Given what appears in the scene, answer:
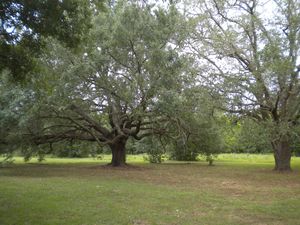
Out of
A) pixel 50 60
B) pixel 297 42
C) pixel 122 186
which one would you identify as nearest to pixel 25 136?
pixel 50 60

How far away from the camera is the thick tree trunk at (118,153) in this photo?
27.4 m

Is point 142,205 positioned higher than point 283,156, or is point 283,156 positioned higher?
point 283,156

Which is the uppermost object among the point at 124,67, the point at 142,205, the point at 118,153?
the point at 124,67

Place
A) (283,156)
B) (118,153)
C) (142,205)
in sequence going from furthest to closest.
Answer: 1. (118,153)
2. (283,156)
3. (142,205)

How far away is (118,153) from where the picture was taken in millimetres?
27625

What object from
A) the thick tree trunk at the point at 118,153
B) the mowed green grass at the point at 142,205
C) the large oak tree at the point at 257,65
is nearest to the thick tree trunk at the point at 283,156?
the large oak tree at the point at 257,65

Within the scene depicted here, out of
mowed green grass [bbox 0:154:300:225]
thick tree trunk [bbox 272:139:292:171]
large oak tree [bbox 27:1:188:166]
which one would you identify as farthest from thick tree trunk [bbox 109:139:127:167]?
mowed green grass [bbox 0:154:300:225]

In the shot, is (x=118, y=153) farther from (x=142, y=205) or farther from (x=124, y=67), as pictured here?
(x=142, y=205)

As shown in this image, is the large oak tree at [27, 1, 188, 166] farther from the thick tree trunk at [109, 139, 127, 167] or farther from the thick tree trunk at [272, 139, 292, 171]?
the thick tree trunk at [272, 139, 292, 171]

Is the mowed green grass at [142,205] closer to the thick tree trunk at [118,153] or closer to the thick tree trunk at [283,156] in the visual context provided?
the thick tree trunk at [283,156]

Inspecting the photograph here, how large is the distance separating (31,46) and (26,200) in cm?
460

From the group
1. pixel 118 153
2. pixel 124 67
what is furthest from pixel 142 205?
pixel 118 153

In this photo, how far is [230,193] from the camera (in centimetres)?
1388

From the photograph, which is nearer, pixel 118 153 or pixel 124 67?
pixel 124 67
